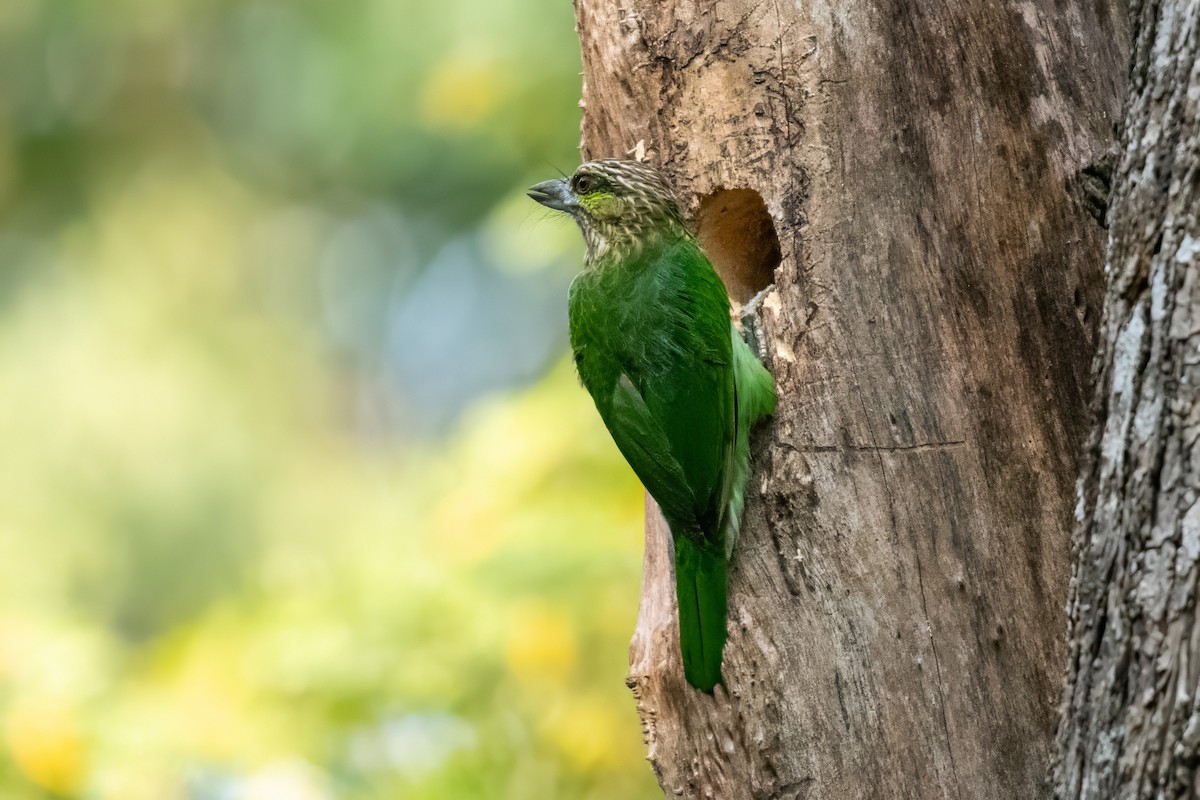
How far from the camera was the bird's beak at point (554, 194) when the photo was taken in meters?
3.92

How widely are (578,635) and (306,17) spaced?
6859 millimetres

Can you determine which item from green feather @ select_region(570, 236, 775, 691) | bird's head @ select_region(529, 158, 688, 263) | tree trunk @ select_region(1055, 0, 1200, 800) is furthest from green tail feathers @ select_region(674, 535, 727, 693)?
bird's head @ select_region(529, 158, 688, 263)

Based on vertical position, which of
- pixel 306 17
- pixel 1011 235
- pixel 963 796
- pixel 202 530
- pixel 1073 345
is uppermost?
pixel 306 17

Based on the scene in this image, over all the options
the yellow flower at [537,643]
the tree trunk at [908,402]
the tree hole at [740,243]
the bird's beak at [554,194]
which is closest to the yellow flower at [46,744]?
the yellow flower at [537,643]

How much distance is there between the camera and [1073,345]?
289 centimetres

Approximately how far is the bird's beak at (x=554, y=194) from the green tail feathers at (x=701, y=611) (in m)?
1.39

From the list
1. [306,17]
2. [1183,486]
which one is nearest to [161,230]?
[306,17]

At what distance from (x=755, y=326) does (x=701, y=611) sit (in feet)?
2.67

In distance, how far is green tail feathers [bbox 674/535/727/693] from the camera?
296 centimetres

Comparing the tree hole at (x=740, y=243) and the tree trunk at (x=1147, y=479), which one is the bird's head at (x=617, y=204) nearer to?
the tree hole at (x=740, y=243)

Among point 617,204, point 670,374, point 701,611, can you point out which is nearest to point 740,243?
point 617,204

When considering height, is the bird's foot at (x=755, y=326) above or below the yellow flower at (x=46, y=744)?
above

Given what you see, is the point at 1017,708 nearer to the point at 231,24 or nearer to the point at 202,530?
the point at 202,530

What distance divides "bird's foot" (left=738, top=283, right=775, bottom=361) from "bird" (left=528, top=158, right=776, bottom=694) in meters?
0.03
